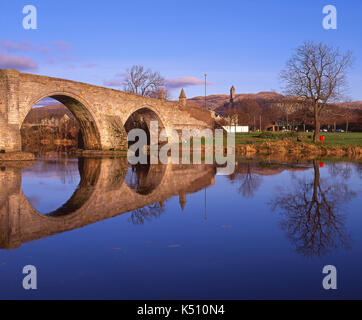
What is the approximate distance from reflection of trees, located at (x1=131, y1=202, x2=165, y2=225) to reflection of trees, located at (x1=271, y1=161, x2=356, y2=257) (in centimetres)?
262

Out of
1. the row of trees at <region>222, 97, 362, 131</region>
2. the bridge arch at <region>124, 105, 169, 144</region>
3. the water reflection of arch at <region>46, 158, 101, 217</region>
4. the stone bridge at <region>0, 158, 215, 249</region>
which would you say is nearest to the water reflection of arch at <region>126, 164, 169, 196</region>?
the stone bridge at <region>0, 158, 215, 249</region>

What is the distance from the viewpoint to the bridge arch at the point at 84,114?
2523 cm

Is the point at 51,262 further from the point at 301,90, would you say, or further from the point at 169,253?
the point at 301,90

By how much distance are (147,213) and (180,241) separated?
6.95 ft

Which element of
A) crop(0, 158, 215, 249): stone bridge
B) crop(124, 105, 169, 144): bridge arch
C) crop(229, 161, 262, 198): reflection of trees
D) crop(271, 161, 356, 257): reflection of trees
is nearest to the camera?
crop(271, 161, 356, 257): reflection of trees

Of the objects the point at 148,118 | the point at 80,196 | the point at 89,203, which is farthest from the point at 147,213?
the point at 148,118

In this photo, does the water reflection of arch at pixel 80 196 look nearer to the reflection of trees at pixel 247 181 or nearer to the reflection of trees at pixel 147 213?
the reflection of trees at pixel 147 213

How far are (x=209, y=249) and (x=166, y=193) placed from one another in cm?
502

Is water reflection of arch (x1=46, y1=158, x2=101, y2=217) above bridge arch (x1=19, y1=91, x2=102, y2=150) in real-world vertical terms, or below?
below

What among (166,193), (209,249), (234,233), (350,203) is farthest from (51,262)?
(350,203)

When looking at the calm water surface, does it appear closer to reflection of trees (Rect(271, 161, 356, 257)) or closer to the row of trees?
reflection of trees (Rect(271, 161, 356, 257))

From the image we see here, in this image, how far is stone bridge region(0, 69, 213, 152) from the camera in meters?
20.5

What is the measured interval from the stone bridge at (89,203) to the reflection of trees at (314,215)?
2.70 meters

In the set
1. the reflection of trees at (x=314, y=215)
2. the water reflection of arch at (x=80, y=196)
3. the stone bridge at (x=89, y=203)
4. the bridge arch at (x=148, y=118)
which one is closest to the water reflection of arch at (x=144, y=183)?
the stone bridge at (x=89, y=203)
